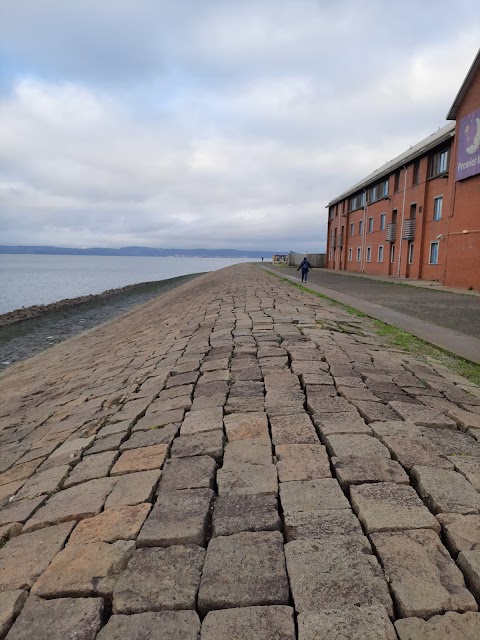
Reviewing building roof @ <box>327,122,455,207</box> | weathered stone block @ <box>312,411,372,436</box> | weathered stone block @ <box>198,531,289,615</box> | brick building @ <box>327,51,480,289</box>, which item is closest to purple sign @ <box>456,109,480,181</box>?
brick building @ <box>327,51,480,289</box>

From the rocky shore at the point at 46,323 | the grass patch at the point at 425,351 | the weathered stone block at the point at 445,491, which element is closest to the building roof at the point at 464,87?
the grass patch at the point at 425,351

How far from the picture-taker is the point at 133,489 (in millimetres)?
2811

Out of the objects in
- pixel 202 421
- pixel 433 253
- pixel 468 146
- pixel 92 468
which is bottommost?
pixel 92 468

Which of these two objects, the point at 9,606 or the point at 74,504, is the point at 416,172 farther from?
the point at 9,606

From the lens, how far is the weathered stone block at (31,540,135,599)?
199cm

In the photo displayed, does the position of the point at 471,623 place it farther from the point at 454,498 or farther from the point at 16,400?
the point at 16,400

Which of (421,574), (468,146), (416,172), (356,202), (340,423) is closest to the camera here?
(421,574)

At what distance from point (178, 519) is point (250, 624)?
78 cm

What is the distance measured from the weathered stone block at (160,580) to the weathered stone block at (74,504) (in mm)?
656

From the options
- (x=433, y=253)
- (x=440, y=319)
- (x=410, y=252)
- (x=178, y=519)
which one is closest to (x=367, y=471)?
(x=178, y=519)

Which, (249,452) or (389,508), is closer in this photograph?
(389,508)

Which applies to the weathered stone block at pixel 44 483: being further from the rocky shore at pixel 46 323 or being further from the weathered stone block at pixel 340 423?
the rocky shore at pixel 46 323

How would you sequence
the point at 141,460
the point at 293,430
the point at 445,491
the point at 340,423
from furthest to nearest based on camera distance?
the point at 340,423
the point at 293,430
the point at 141,460
the point at 445,491

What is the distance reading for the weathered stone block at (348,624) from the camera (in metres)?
1.62
